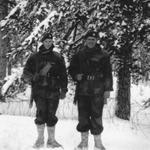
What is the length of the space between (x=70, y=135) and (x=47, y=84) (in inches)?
70.2

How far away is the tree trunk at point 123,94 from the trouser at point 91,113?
10.6 feet

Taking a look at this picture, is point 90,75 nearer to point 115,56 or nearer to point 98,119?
point 98,119

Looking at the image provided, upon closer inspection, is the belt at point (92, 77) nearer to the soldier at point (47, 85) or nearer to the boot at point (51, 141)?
the soldier at point (47, 85)

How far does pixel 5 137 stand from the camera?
755 cm

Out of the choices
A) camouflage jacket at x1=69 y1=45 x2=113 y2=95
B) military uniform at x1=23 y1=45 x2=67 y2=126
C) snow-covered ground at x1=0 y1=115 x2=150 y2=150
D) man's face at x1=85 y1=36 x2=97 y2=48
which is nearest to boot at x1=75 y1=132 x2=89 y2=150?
snow-covered ground at x1=0 y1=115 x2=150 y2=150

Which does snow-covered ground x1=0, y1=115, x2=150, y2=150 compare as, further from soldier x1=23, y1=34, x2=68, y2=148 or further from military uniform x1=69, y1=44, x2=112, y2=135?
military uniform x1=69, y1=44, x2=112, y2=135

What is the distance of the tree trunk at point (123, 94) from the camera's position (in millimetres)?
9903

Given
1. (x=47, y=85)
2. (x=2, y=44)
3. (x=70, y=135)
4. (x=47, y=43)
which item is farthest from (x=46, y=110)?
(x=2, y=44)

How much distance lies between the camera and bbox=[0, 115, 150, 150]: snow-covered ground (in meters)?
7.29

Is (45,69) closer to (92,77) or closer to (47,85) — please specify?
(47,85)

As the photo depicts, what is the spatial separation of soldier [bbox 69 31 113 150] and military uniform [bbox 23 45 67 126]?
0.36 meters

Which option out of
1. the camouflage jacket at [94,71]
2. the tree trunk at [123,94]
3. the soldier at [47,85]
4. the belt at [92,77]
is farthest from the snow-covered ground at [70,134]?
the belt at [92,77]

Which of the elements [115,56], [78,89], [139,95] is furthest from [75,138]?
[139,95]

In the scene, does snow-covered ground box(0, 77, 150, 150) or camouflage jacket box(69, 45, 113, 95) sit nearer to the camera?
camouflage jacket box(69, 45, 113, 95)
